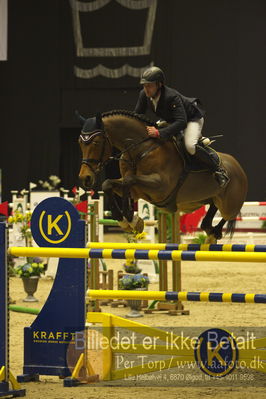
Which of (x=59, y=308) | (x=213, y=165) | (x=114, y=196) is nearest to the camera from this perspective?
(x=59, y=308)

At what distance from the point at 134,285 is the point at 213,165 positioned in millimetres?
2728

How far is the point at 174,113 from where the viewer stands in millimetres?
5238

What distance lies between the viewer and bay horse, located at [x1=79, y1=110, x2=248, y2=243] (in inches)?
197

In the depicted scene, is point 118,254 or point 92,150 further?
point 92,150

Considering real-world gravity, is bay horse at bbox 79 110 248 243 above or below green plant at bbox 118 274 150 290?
above

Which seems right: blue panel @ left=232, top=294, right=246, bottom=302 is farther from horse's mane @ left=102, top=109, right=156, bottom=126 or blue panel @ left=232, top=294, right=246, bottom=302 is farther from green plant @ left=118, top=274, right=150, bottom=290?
green plant @ left=118, top=274, right=150, bottom=290

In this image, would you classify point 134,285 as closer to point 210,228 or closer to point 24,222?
point 210,228

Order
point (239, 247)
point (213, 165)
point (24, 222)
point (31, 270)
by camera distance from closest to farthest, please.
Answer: point (239, 247), point (213, 165), point (31, 270), point (24, 222)

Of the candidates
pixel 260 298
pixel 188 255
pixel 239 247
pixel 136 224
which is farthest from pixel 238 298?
pixel 136 224

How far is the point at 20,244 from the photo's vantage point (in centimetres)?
1134

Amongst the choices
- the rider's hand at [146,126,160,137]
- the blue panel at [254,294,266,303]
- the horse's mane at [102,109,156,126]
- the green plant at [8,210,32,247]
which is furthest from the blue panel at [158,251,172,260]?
the green plant at [8,210,32,247]

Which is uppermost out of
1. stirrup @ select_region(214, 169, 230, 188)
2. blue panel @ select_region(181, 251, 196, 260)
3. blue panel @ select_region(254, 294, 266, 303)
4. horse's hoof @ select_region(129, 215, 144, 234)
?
stirrup @ select_region(214, 169, 230, 188)

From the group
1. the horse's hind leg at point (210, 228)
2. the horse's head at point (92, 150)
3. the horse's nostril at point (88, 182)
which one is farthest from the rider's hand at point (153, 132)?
the horse's hind leg at point (210, 228)

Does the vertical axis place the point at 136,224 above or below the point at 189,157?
below
